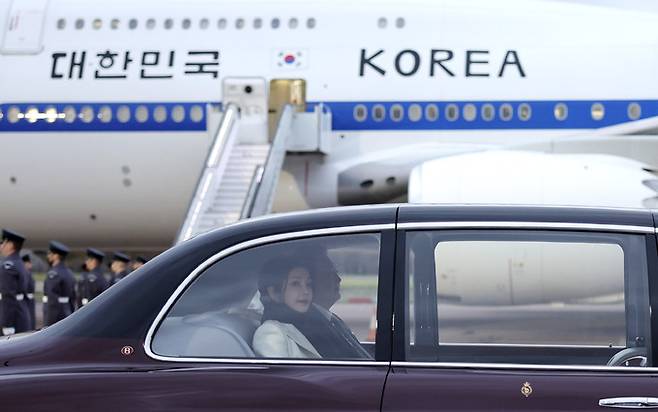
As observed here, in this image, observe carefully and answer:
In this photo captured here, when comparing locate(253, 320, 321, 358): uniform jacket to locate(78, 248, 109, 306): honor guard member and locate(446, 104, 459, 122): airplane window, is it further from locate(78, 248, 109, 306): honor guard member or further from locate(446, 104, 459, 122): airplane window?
locate(446, 104, 459, 122): airplane window

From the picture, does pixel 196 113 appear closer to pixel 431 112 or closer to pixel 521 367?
pixel 431 112

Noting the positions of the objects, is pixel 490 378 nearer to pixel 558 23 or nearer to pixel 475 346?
pixel 475 346

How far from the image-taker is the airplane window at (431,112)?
14.3 m

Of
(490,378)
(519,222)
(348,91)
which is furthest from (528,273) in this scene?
(348,91)

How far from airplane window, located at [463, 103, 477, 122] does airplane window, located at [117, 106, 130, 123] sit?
4.34m

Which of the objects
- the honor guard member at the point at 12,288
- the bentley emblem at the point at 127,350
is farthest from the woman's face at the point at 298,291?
the honor guard member at the point at 12,288

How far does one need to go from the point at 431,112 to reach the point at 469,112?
0.47 metres

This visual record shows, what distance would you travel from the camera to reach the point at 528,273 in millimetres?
3416

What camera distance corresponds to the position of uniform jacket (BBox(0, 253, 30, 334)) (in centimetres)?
1103

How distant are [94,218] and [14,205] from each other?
1079mm

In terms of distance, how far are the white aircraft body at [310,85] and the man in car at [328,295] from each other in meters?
10.6

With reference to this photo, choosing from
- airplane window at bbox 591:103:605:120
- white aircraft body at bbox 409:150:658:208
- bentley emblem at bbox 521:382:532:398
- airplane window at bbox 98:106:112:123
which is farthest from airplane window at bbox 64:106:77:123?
bentley emblem at bbox 521:382:532:398

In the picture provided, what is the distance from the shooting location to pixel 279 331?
135 inches

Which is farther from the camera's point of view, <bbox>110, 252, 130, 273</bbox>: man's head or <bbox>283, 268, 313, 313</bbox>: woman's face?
<bbox>110, 252, 130, 273</bbox>: man's head
